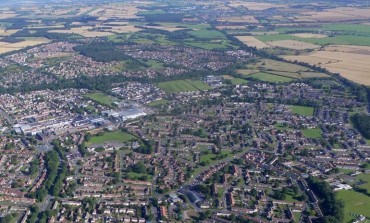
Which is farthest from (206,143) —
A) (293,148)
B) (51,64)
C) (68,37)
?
(68,37)

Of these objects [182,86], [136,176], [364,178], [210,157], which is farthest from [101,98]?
[364,178]

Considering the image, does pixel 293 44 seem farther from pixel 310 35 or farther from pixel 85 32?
pixel 85 32

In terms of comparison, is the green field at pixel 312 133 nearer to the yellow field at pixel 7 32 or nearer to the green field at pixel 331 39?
the green field at pixel 331 39

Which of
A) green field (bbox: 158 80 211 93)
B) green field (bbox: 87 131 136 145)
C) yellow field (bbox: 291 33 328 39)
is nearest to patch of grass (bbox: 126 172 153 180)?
green field (bbox: 87 131 136 145)

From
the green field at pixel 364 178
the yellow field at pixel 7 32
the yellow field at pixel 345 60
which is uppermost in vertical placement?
the yellow field at pixel 345 60

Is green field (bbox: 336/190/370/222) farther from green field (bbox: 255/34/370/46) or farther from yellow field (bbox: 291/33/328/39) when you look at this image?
yellow field (bbox: 291/33/328/39)

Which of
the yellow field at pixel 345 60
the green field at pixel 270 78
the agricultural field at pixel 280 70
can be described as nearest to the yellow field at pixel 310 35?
the yellow field at pixel 345 60

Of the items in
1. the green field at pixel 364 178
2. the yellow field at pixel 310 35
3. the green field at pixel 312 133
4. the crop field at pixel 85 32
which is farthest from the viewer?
the crop field at pixel 85 32
